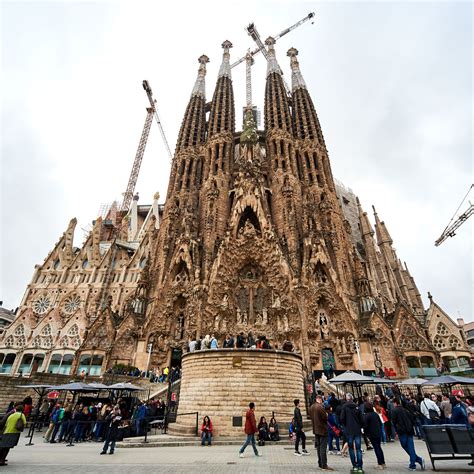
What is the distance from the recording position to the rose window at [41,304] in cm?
3850

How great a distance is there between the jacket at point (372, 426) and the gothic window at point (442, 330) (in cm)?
3208

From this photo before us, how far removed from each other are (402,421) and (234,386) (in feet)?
26.3

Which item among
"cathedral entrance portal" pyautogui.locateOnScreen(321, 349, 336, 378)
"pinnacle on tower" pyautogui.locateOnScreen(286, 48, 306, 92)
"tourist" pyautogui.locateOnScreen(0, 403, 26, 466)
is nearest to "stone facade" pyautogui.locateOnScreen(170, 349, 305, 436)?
"tourist" pyautogui.locateOnScreen(0, 403, 26, 466)

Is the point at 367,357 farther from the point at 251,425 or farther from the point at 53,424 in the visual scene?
the point at 53,424

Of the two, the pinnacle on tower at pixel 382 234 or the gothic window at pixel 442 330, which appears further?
the pinnacle on tower at pixel 382 234

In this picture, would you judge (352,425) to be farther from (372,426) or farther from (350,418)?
(372,426)

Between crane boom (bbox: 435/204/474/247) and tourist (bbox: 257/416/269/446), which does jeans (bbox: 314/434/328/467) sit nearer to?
tourist (bbox: 257/416/269/446)

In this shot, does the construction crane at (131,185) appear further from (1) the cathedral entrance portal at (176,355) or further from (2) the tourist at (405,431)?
(2) the tourist at (405,431)

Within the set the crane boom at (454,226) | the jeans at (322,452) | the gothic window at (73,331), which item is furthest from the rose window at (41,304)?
the crane boom at (454,226)

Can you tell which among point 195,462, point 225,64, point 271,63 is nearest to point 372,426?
point 195,462

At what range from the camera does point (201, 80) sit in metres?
51.1

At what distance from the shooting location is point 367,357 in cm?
2469

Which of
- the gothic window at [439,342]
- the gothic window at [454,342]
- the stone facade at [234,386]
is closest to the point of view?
the stone facade at [234,386]

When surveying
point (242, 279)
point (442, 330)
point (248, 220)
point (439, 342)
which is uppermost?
point (248, 220)
